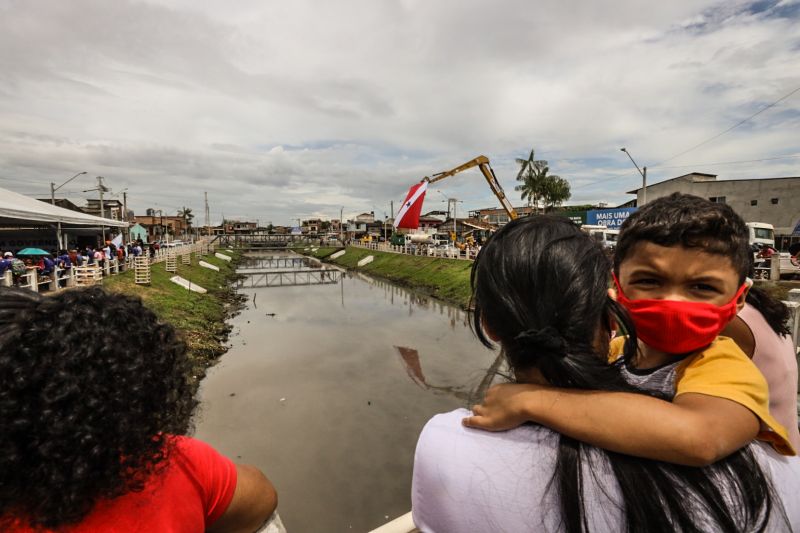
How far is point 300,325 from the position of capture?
1877cm

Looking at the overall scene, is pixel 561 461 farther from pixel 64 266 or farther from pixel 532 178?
pixel 532 178

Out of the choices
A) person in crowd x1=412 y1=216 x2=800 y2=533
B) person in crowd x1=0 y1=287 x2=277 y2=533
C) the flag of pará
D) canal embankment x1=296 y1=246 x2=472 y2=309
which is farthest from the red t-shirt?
the flag of pará

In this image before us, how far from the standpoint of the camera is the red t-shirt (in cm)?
103

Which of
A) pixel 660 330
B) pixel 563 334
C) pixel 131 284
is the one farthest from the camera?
pixel 131 284

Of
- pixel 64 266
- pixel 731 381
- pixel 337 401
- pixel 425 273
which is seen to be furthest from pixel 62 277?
pixel 425 273

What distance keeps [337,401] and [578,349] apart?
10.2m

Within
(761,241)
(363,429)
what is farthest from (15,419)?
(761,241)

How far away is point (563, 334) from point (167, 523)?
1.26 metres

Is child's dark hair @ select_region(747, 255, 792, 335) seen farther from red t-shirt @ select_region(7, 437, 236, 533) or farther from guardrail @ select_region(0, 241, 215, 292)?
guardrail @ select_region(0, 241, 215, 292)

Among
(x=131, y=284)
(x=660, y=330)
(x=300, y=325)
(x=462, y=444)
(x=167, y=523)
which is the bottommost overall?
(x=300, y=325)

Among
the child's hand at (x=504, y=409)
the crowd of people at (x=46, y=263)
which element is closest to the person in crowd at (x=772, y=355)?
the child's hand at (x=504, y=409)

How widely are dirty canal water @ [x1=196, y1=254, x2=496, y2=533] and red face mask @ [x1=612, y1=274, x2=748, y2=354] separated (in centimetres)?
620

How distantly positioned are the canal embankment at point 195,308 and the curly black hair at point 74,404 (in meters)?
9.24

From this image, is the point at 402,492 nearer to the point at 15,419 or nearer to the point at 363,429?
the point at 363,429
